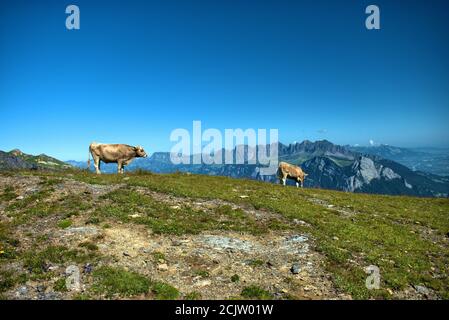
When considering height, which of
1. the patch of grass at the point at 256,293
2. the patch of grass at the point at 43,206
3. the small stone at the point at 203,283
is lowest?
the patch of grass at the point at 256,293

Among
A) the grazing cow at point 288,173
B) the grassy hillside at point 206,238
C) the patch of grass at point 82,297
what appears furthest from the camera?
the grazing cow at point 288,173

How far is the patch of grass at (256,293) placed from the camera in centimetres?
1309

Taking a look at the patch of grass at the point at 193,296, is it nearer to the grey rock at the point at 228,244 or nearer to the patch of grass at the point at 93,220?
the grey rock at the point at 228,244

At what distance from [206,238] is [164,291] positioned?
550 cm

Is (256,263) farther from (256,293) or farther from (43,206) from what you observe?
(43,206)

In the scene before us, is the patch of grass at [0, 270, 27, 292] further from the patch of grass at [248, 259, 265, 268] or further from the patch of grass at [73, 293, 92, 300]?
the patch of grass at [248, 259, 265, 268]

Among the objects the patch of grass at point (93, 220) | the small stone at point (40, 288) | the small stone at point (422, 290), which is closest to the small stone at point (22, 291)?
the small stone at point (40, 288)

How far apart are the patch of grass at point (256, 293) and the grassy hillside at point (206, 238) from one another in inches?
1.5

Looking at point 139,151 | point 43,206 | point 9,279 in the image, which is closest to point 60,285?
point 9,279

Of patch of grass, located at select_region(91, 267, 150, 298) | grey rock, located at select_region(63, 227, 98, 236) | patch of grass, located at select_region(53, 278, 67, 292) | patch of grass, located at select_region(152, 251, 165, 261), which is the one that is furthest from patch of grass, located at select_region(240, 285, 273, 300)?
grey rock, located at select_region(63, 227, 98, 236)

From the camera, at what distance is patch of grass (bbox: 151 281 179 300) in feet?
42.1
